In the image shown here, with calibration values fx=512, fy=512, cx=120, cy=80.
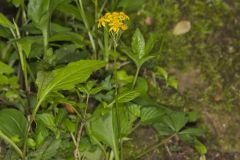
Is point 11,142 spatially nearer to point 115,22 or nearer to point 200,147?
point 115,22

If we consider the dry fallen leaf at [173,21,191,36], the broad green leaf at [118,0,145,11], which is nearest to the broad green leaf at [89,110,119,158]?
the broad green leaf at [118,0,145,11]

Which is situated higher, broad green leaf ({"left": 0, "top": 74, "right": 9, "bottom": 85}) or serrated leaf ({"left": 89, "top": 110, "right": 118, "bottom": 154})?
broad green leaf ({"left": 0, "top": 74, "right": 9, "bottom": 85})

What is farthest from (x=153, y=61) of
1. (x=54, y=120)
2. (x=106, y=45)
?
(x=54, y=120)

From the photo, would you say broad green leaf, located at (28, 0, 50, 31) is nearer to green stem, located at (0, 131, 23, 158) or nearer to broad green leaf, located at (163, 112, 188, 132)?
green stem, located at (0, 131, 23, 158)

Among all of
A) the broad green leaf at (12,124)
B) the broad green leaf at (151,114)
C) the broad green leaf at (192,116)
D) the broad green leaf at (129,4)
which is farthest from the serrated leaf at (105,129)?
the broad green leaf at (129,4)

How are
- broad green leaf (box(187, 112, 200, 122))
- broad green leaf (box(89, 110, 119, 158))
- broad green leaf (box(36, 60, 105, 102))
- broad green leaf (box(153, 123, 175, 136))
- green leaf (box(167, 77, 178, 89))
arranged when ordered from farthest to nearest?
green leaf (box(167, 77, 178, 89)) → broad green leaf (box(187, 112, 200, 122)) → broad green leaf (box(153, 123, 175, 136)) → broad green leaf (box(89, 110, 119, 158)) → broad green leaf (box(36, 60, 105, 102))

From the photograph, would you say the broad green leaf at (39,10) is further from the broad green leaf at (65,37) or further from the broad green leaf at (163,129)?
the broad green leaf at (163,129)
